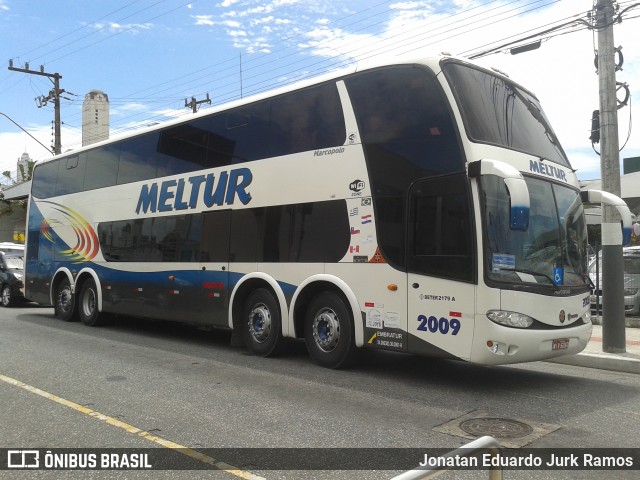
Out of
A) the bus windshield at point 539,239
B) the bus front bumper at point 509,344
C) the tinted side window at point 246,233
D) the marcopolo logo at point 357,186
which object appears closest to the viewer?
the bus front bumper at point 509,344

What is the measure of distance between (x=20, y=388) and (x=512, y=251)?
6.10 m

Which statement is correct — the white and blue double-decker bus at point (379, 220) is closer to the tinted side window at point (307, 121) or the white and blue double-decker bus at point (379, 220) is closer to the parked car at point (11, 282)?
the tinted side window at point (307, 121)

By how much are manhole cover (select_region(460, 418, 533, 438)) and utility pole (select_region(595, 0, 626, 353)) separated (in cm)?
490

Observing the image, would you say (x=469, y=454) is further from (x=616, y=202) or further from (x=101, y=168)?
(x=101, y=168)

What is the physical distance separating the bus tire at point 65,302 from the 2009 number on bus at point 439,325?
9.92 m

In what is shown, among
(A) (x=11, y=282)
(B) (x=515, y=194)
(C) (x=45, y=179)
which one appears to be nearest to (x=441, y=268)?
(B) (x=515, y=194)

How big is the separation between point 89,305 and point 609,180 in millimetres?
11448

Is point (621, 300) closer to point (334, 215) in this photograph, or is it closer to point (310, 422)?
point (334, 215)

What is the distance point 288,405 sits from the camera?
6.09 metres

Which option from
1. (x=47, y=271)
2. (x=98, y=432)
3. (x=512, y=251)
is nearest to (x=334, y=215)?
(x=512, y=251)

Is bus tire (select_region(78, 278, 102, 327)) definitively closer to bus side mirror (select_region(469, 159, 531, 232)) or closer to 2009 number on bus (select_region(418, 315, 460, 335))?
2009 number on bus (select_region(418, 315, 460, 335))

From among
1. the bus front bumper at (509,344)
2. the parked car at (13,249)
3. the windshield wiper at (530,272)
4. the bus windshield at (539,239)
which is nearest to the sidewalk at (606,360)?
the bus windshield at (539,239)

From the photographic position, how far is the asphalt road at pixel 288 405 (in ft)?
15.8

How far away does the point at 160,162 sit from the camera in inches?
438
